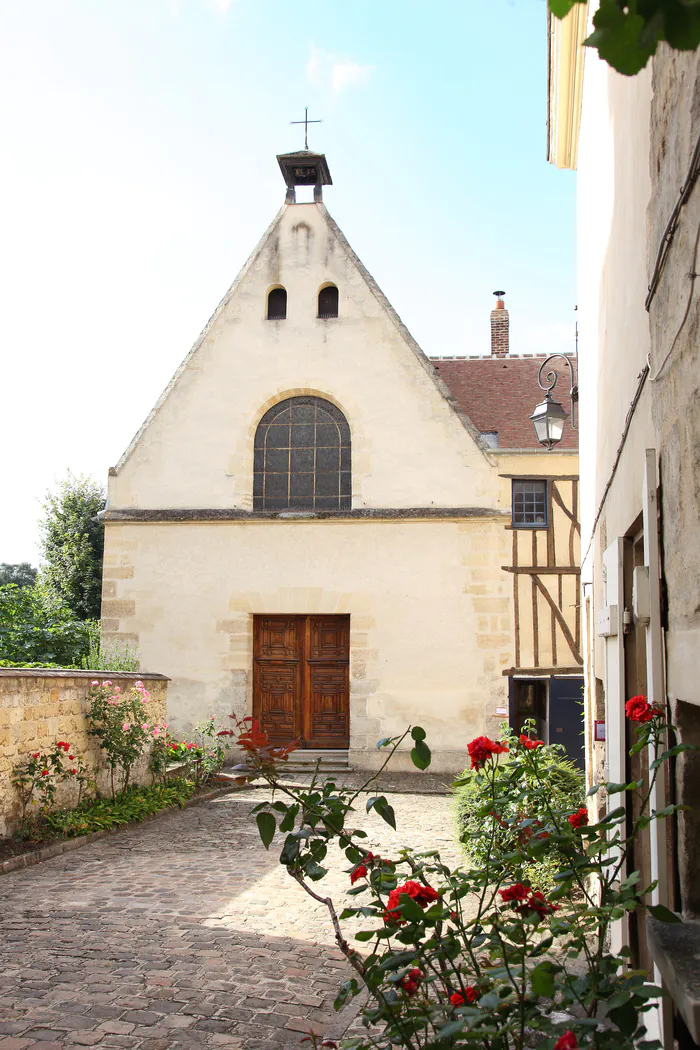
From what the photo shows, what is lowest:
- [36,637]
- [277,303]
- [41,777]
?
[41,777]

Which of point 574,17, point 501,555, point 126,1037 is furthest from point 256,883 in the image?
point 501,555

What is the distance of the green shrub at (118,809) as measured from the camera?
716 cm

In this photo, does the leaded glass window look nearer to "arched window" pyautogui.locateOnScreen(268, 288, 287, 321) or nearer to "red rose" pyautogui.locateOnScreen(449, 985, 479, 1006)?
"arched window" pyautogui.locateOnScreen(268, 288, 287, 321)

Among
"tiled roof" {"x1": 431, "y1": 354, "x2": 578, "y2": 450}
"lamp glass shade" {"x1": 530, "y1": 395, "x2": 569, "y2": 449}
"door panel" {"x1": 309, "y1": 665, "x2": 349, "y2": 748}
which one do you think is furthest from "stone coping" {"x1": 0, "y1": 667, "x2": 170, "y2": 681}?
"tiled roof" {"x1": 431, "y1": 354, "x2": 578, "y2": 450}

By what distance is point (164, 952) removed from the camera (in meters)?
4.41

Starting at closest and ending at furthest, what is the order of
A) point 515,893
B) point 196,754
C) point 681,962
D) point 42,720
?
point 681,962, point 515,893, point 42,720, point 196,754

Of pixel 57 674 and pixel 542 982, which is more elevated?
pixel 57 674

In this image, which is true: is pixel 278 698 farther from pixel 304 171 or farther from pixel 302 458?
pixel 304 171

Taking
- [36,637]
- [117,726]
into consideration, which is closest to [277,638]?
[36,637]

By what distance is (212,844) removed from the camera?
7.39 m

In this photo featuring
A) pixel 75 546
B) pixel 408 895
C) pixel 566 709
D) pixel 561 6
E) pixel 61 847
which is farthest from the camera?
→ pixel 75 546

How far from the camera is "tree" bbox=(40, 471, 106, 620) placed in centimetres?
1923

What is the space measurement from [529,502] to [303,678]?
12.7 ft

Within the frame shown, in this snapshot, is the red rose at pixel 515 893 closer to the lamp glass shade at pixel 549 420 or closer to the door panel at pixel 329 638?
the lamp glass shade at pixel 549 420
